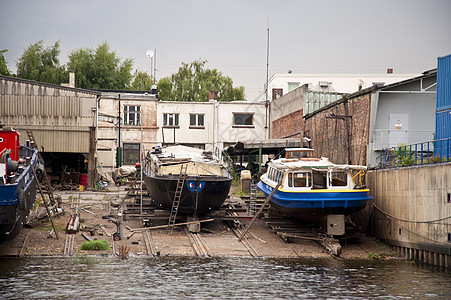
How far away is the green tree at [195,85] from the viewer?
2613 inches

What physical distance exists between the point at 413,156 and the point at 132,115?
86.0 ft

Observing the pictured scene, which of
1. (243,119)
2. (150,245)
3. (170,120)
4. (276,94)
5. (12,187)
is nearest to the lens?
(12,187)

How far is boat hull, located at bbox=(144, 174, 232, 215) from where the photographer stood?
2284 cm

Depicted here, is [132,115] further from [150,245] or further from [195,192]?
[150,245]

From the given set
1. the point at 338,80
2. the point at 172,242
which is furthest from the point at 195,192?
the point at 338,80

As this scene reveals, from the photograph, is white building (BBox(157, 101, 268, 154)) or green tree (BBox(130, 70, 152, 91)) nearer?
white building (BBox(157, 101, 268, 154))

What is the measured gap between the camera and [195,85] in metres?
67.6

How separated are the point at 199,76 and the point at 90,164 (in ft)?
119

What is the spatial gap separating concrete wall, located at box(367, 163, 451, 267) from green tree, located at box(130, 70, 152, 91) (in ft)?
167

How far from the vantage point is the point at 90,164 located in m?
33.2

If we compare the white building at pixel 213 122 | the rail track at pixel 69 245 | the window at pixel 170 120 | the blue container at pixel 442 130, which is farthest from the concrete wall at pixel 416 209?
the window at pixel 170 120

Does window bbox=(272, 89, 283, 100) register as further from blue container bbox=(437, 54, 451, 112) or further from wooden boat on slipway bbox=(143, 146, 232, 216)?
blue container bbox=(437, 54, 451, 112)

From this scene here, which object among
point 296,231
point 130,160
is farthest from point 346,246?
point 130,160

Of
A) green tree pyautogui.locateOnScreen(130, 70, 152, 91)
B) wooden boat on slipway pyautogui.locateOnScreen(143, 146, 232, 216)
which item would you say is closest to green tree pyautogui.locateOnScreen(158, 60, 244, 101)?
green tree pyautogui.locateOnScreen(130, 70, 152, 91)
